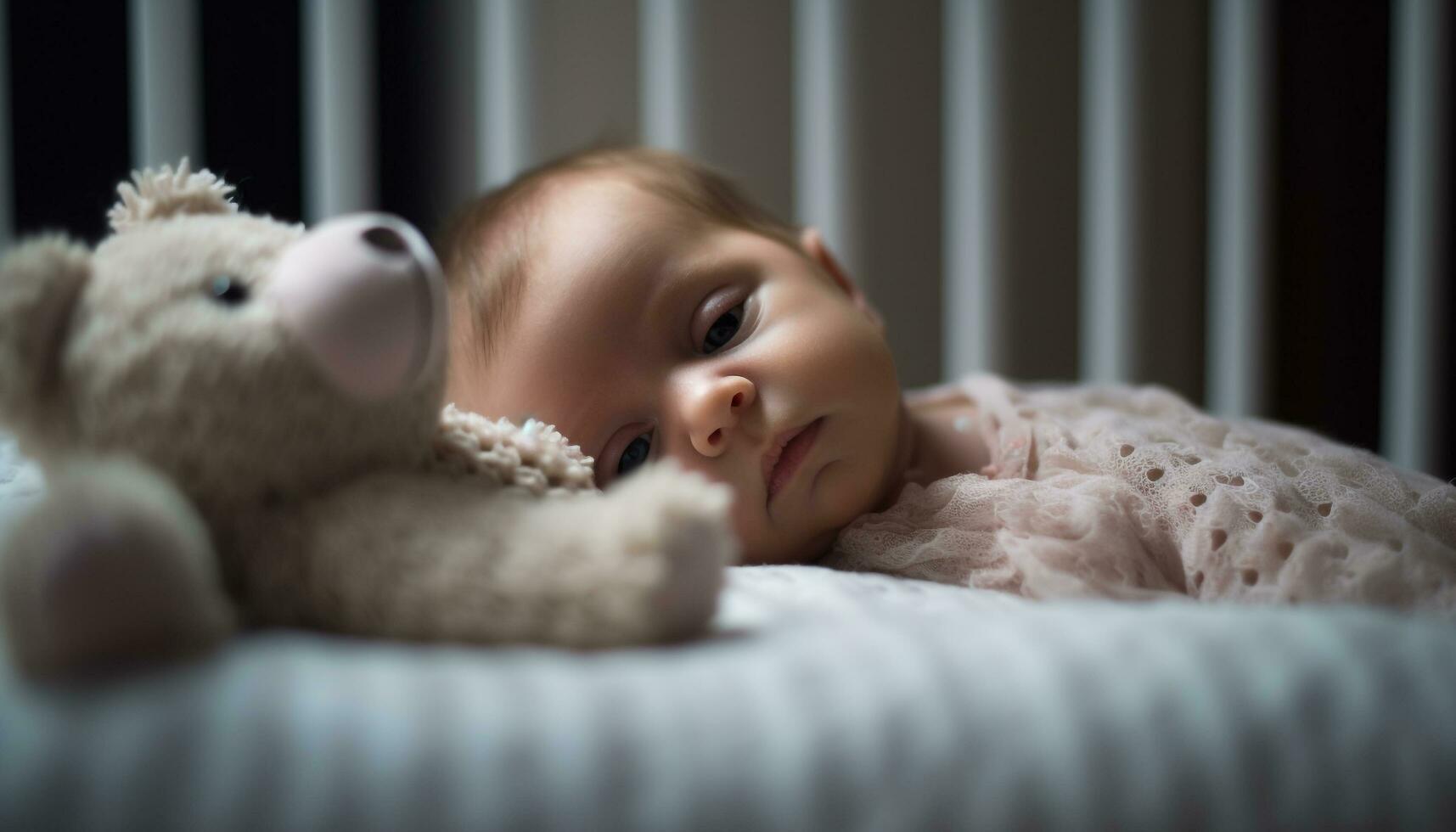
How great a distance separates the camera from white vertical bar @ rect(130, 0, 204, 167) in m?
1.20

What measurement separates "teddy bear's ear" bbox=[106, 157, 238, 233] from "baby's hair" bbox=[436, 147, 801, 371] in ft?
1.12

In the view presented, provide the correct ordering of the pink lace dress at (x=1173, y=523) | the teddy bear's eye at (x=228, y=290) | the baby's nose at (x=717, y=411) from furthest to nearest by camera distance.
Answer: the baby's nose at (x=717, y=411) → the pink lace dress at (x=1173, y=523) → the teddy bear's eye at (x=228, y=290)

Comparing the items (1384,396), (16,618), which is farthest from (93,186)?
(1384,396)

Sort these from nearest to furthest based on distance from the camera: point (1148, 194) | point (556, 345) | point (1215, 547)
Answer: point (1215, 547) < point (556, 345) < point (1148, 194)

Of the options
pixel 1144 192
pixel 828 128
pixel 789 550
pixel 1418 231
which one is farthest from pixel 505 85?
pixel 1418 231

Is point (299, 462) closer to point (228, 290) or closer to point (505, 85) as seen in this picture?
point (228, 290)

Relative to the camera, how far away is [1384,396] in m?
1.55

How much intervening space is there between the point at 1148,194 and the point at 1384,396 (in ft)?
1.65

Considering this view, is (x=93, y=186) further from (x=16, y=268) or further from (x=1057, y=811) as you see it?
(x=1057, y=811)

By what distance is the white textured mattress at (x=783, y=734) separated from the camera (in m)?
0.33

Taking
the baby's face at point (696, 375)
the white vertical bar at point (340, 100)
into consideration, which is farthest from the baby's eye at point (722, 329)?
the white vertical bar at point (340, 100)

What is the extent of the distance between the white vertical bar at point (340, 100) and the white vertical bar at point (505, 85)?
15 cm

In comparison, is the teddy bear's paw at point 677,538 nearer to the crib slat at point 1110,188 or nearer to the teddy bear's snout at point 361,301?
the teddy bear's snout at point 361,301

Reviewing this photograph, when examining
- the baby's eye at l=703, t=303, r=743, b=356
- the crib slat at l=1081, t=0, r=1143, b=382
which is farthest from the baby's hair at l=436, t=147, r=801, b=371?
the crib slat at l=1081, t=0, r=1143, b=382
